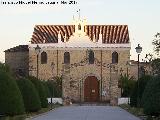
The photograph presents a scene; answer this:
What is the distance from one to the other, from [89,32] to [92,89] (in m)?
11.5

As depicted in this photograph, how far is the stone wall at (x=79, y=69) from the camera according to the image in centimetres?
8369

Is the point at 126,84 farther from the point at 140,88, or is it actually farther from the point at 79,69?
the point at 140,88

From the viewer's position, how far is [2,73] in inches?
1316

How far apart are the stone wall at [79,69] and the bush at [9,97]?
4803cm

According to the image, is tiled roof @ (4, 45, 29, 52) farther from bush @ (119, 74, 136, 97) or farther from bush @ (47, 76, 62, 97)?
bush @ (119, 74, 136, 97)

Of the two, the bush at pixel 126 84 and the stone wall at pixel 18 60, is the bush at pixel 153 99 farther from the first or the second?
the stone wall at pixel 18 60

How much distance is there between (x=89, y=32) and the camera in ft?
305

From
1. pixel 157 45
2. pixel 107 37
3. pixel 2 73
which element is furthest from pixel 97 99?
pixel 2 73

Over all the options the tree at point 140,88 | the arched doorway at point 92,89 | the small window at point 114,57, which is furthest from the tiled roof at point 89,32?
the tree at point 140,88

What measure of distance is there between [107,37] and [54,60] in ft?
29.4

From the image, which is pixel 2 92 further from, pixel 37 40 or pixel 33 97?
pixel 37 40

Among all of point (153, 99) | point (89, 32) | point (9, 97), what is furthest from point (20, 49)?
point (153, 99)

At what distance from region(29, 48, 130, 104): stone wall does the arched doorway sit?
54 centimetres

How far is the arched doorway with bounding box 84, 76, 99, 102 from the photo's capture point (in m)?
85.5
